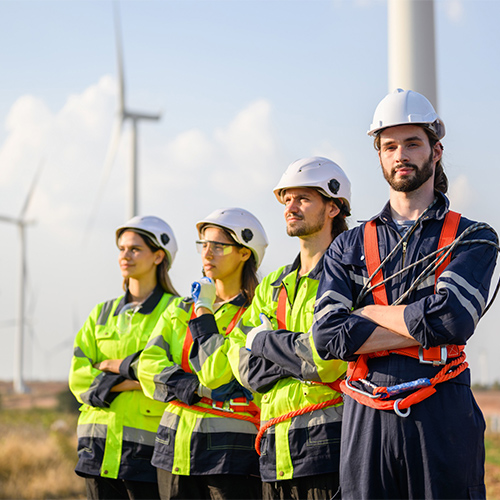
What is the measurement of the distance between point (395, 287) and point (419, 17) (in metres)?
5.75

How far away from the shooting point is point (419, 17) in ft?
29.7

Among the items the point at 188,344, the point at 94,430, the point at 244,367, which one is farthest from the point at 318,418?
the point at 94,430

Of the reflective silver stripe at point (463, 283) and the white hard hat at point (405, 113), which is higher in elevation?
the white hard hat at point (405, 113)

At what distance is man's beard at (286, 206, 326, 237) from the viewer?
18.0 feet

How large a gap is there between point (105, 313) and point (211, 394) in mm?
1956

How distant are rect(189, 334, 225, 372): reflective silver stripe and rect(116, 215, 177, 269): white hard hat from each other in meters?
1.95

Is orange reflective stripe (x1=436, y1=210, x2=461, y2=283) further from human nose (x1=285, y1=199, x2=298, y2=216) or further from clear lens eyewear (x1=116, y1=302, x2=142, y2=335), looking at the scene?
clear lens eyewear (x1=116, y1=302, x2=142, y2=335)

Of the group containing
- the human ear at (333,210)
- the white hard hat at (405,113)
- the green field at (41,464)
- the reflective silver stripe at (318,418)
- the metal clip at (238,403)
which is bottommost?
the green field at (41,464)

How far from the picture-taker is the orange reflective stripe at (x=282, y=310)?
5.32 meters

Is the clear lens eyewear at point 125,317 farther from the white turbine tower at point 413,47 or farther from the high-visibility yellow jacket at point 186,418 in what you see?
the white turbine tower at point 413,47

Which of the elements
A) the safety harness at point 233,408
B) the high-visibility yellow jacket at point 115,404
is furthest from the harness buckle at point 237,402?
the high-visibility yellow jacket at point 115,404

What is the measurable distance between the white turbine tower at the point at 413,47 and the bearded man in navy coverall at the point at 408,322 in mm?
4359

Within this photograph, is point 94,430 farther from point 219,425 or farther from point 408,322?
point 408,322

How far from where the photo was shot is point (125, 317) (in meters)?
7.21
